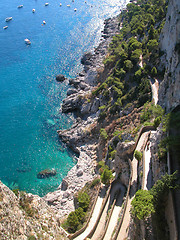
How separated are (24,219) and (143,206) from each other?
46.4 ft

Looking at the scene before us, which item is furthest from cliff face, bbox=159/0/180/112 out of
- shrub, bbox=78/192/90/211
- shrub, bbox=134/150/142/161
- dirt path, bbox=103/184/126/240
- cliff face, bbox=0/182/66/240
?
cliff face, bbox=0/182/66/240

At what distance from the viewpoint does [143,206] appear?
26000 millimetres

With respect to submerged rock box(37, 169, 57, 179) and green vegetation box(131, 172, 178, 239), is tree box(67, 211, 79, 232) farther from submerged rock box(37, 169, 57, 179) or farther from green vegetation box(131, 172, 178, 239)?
submerged rock box(37, 169, 57, 179)

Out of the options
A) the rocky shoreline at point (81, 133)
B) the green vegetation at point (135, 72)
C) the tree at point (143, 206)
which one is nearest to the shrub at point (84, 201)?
the rocky shoreline at point (81, 133)

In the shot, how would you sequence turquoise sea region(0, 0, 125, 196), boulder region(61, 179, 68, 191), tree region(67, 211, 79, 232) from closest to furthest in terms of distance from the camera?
tree region(67, 211, 79, 232), boulder region(61, 179, 68, 191), turquoise sea region(0, 0, 125, 196)

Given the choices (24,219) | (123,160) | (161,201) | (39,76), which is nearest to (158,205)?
(161,201)

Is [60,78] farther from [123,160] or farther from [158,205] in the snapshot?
[158,205]

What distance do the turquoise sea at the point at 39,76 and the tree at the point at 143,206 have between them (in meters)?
29.3

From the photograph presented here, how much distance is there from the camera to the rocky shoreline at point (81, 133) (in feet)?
161

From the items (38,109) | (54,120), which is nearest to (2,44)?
(38,109)

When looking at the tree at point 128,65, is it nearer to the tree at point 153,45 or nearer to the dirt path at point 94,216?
the tree at point 153,45

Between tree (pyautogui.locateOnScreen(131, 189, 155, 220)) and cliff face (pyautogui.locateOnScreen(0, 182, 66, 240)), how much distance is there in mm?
11314

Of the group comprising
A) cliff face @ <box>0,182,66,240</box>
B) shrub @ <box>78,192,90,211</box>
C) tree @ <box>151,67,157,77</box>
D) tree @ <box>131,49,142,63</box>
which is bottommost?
cliff face @ <box>0,182,66,240</box>

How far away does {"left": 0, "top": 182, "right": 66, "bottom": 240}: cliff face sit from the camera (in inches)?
902
